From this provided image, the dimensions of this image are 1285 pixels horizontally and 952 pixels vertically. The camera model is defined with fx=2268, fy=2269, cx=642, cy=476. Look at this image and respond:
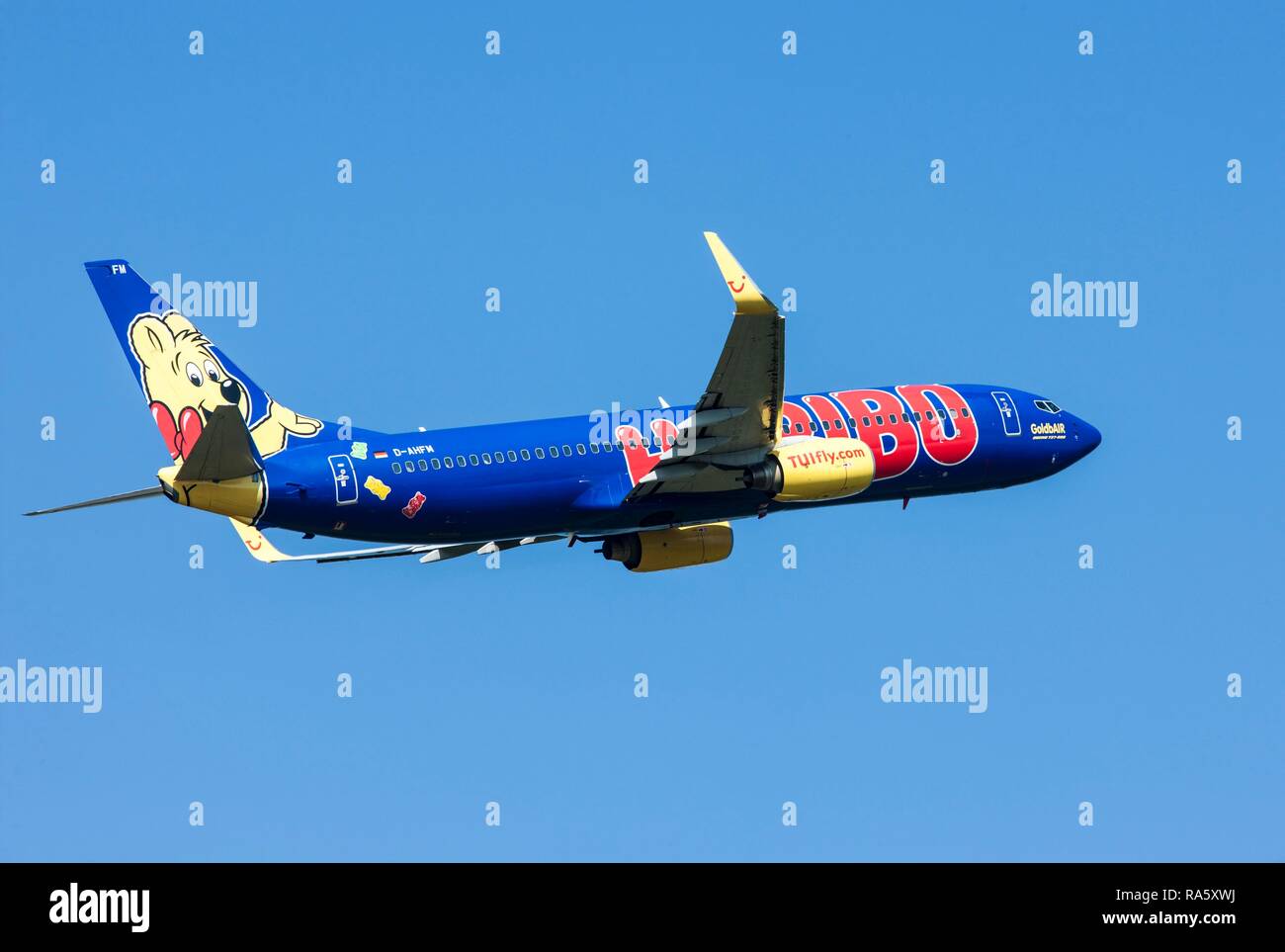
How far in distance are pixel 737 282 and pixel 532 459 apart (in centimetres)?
905

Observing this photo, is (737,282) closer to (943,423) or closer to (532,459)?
(532,459)

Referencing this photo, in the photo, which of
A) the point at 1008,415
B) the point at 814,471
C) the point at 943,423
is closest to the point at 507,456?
the point at 814,471

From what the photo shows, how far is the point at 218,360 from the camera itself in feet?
200

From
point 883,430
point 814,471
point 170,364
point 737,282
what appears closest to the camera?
point 737,282

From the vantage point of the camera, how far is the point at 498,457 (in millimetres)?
60781

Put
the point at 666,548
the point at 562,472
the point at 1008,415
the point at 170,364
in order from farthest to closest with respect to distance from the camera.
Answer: the point at 1008,415
the point at 666,548
the point at 562,472
the point at 170,364

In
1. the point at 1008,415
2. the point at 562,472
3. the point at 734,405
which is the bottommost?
Result: the point at 562,472

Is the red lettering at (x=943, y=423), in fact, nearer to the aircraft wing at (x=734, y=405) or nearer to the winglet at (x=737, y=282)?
the aircraft wing at (x=734, y=405)

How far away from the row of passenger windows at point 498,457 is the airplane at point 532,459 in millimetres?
38

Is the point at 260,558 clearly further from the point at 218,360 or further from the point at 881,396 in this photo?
the point at 881,396

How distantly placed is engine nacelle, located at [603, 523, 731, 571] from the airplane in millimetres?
42

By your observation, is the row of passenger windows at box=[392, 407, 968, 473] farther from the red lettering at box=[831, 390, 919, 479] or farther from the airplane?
the red lettering at box=[831, 390, 919, 479]

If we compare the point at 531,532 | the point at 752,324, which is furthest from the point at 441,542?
the point at 752,324

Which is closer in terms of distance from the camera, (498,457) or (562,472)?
(498,457)
